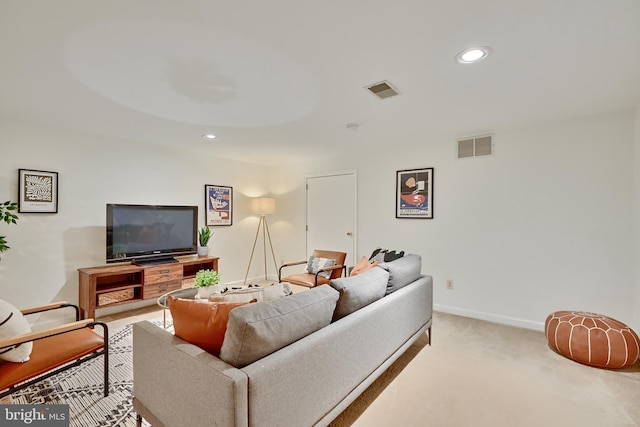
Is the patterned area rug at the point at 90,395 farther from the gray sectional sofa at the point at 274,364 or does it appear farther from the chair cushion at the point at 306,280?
the chair cushion at the point at 306,280

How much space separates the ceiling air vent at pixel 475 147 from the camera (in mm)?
3387

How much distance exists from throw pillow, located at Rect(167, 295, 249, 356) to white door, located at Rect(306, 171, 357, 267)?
3.29 meters

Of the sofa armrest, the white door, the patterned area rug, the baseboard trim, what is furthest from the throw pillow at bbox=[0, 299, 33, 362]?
the baseboard trim

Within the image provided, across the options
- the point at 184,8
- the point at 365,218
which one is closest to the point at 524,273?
the point at 365,218

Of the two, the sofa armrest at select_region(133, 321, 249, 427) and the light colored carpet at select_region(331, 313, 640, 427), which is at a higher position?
the sofa armrest at select_region(133, 321, 249, 427)

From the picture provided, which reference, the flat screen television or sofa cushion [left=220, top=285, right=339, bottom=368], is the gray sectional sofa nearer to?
sofa cushion [left=220, top=285, right=339, bottom=368]

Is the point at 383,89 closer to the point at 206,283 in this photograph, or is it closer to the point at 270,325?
the point at 270,325

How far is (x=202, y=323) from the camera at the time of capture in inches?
53.4

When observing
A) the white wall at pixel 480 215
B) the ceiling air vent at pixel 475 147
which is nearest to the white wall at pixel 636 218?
the white wall at pixel 480 215

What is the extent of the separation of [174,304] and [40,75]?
198 cm

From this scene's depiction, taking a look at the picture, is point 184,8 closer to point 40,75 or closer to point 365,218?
point 40,75

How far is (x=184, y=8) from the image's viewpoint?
4.60 feet

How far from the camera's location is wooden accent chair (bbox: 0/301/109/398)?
5.04 ft

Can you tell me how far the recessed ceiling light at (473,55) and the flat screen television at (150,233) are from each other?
374cm
